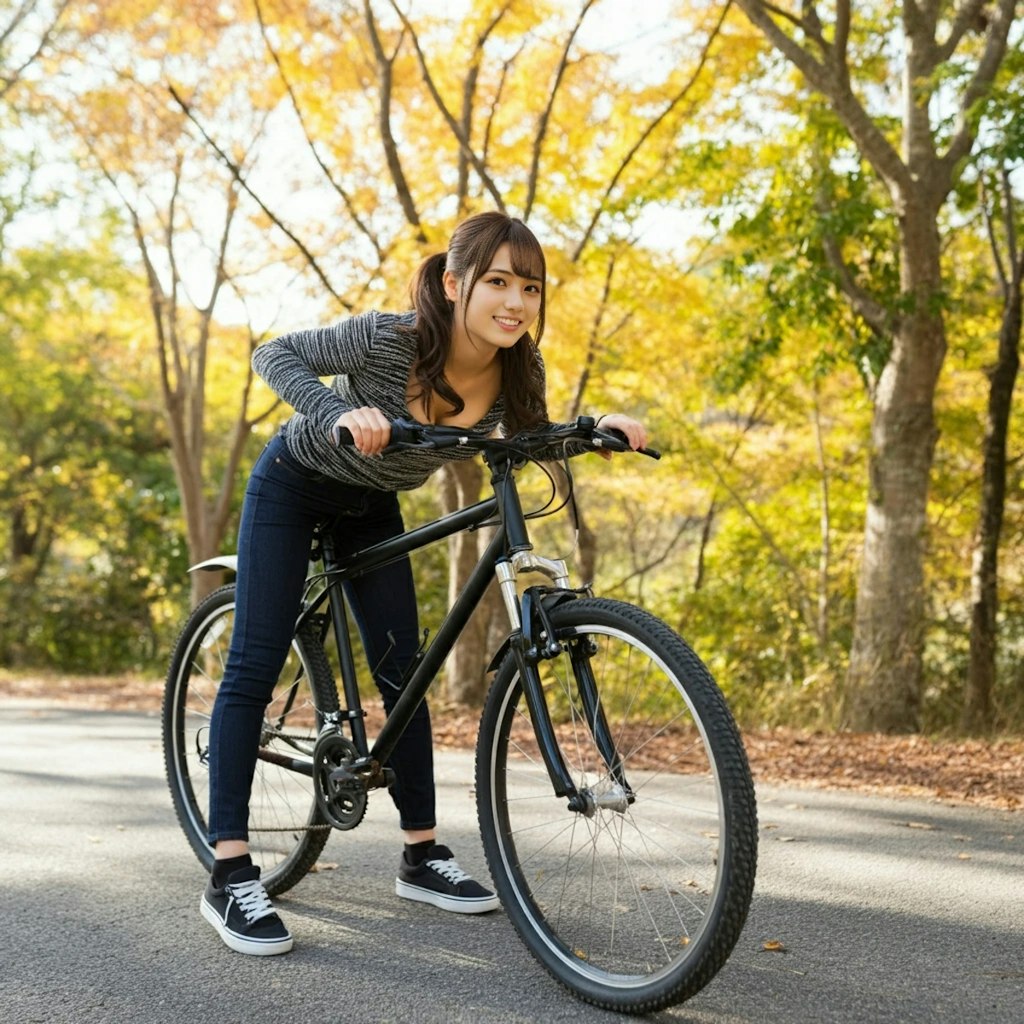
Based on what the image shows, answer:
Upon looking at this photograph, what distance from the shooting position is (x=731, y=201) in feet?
28.7

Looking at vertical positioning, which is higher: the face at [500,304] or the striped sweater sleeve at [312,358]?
the face at [500,304]

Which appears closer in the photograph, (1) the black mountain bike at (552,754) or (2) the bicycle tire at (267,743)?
(1) the black mountain bike at (552,754)

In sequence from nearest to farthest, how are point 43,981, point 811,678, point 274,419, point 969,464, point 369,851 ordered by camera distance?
1. point 43,981
2. point 369,851
3. point 811,678
4. point 969,464
5. point 274,419

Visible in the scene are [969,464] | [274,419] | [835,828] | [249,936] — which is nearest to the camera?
[249,936]

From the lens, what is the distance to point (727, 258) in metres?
8.54

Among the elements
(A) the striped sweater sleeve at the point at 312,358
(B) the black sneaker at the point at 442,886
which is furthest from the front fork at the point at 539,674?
(B) the black sneaker at the point at 442,886

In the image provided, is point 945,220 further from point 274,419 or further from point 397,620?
point 397,620

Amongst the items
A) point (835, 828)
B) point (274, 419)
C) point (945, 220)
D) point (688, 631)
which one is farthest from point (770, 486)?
point (835, 828)

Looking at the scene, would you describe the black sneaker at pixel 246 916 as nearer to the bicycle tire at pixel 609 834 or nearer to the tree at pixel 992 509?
the bicycle tire at pixel 609 834

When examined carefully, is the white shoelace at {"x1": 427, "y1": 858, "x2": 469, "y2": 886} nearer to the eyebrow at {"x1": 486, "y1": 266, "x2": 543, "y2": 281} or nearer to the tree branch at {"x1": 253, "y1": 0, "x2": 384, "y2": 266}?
the eyebrow at {"x1": 486, "y1": 266, "x2": 543, "y2": 281}

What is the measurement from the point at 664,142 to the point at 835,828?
6604 millimetres

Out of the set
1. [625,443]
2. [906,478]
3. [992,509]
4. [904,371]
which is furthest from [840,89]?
[625,443]

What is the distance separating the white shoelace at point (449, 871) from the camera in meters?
3.05

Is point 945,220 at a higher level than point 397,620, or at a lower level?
higher
